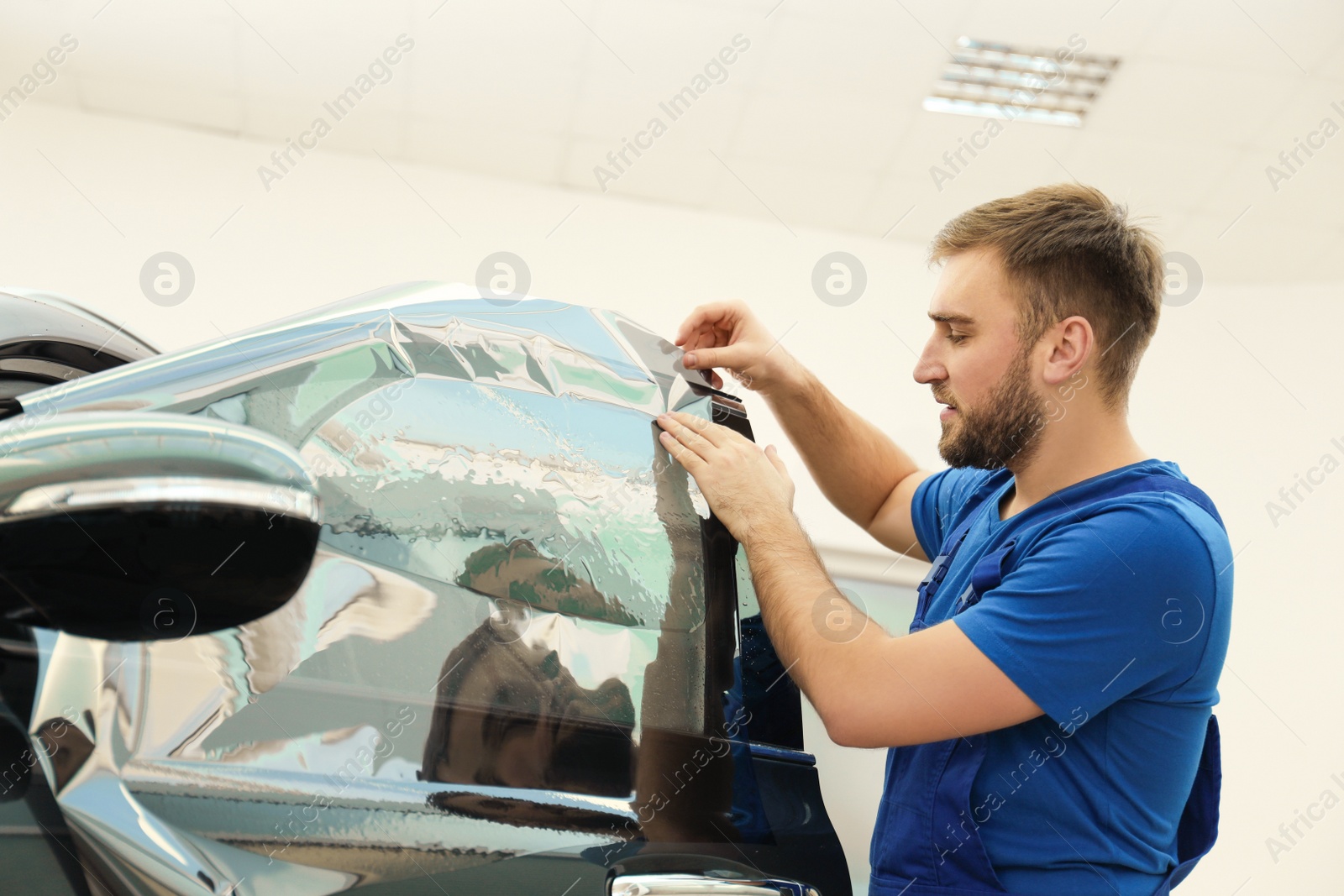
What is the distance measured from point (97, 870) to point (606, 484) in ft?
2.02

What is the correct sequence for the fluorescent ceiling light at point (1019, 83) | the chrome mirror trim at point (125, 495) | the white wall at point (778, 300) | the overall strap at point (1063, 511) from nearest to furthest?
1. the chrome mirror trim at point (125, 495)
2. the overall strap at point (1063, 511)
3. the fluorescent ceiling light at point (1019, 83)
4. the white wall at point (778, 300)

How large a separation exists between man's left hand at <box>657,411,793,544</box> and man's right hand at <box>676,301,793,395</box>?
383 millimetres

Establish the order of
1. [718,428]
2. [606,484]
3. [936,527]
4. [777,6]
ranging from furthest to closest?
[777,6]
[936,527]
[718,428]
[606,484]

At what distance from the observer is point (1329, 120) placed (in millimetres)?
3783

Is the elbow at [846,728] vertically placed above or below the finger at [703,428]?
below

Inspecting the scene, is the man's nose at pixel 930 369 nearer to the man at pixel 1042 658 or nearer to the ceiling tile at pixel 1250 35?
the man at pixel 1042 658

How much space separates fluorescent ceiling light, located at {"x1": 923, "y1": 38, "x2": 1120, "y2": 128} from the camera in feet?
11.8

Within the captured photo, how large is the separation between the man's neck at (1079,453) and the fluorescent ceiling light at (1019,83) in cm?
255

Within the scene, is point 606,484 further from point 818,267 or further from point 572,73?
point 818,267

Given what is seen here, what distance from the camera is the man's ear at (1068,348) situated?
4.89ft

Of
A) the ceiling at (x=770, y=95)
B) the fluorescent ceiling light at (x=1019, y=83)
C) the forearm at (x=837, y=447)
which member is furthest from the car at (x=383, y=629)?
the fluorescent ceiling light at (x=1019, y=83)

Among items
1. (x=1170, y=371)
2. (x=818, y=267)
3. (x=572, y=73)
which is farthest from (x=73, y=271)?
(x=1170, y=371)

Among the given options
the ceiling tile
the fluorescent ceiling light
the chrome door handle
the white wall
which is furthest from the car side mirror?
the ceiling tile

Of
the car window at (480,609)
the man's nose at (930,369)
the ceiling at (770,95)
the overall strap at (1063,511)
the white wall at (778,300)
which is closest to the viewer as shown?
the car window at (480,609)
